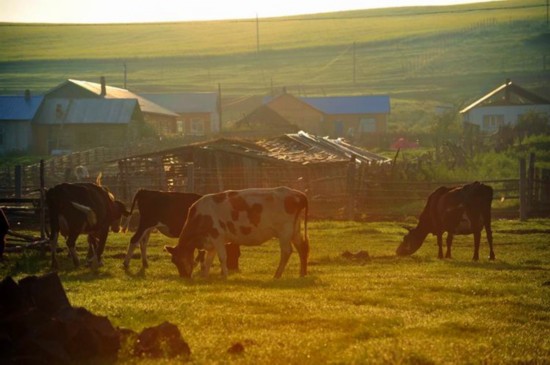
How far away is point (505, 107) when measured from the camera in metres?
84.4

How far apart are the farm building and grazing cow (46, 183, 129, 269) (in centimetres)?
1506

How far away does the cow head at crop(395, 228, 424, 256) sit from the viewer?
23.9 metres

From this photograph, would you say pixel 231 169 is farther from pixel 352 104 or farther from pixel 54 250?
pixel 352 104

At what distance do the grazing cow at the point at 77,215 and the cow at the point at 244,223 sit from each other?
2.52 metres

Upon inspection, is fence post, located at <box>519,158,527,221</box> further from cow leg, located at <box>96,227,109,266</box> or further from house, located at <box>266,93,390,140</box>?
house, located at <box>266,93,390,140</box>

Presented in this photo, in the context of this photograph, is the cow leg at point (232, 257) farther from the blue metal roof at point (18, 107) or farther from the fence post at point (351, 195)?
the blue metal roof at point (18, 107)

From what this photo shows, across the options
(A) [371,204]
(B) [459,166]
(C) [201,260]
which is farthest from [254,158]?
(C) [201,260]

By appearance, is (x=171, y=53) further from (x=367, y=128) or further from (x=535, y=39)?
(x=367, y=128)

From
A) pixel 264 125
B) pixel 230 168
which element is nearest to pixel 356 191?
pixel 230 168

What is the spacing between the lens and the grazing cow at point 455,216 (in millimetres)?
23062

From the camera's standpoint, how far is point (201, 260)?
20344 mm

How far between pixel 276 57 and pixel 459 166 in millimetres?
119349

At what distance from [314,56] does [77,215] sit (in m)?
149

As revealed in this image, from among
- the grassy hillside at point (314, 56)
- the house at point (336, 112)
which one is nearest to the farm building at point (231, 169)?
the house at point (336, 112)
